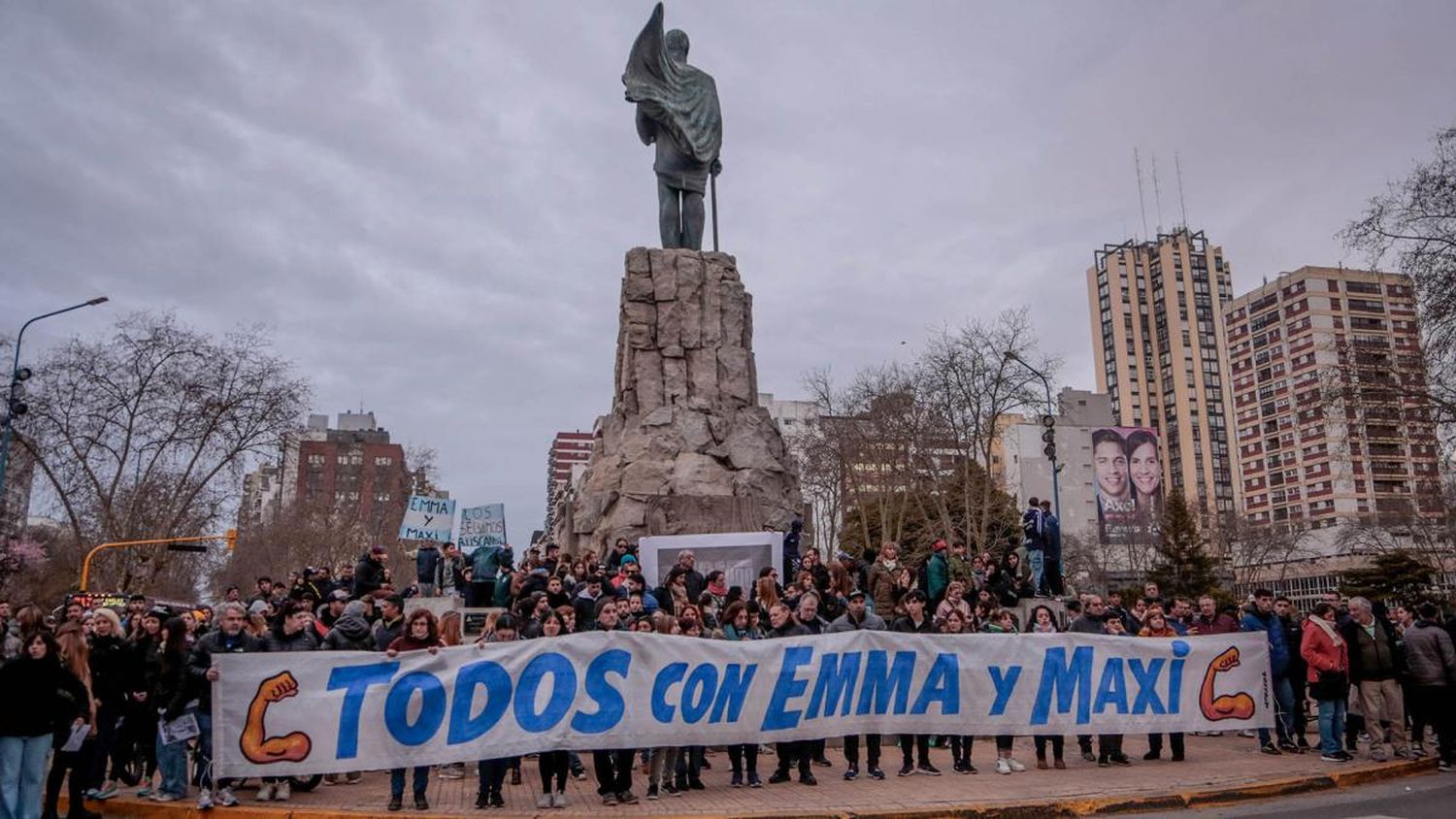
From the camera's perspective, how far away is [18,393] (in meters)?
25.7

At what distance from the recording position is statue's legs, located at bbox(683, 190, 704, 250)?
85.3ft

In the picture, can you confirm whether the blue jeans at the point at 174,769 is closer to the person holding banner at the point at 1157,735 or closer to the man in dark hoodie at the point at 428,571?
the man in dark hoodie at the point at 428,571

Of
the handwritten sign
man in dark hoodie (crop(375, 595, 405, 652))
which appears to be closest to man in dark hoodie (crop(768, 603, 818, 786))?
man in dark hoodie (crop(375, 595, 405, 652))

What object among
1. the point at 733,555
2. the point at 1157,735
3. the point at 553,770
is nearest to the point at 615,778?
the point at 553,770

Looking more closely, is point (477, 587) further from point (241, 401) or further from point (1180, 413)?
point (1180, 413)

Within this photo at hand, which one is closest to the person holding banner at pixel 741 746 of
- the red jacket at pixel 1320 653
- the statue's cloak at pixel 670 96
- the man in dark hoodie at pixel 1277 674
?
the man in dark hoodie at pixel 1277 674

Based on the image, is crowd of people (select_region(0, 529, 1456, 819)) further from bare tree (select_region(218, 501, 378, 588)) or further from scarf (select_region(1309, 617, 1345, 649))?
bare tree (select_region(218, 501, 378, 588))

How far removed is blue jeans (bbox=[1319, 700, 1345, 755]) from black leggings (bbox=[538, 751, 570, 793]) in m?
8.23

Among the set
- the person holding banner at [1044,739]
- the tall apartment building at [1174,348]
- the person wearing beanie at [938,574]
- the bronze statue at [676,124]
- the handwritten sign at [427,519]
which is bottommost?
the person holding banner at [1044,739]

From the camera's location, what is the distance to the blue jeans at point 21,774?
7391 mm

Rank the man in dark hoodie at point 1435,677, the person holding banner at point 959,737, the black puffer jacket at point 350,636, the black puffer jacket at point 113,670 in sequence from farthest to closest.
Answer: the man in dark hoodie at point 1435,677 < the person holding banner at point 959,737 < the black puffer jacket at point 350,636 < the black puffer jacket at point 113,670

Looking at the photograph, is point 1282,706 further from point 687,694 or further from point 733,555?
point 733,555

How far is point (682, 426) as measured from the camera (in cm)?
Answer: 2280

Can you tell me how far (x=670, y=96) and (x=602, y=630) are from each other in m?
18.9
